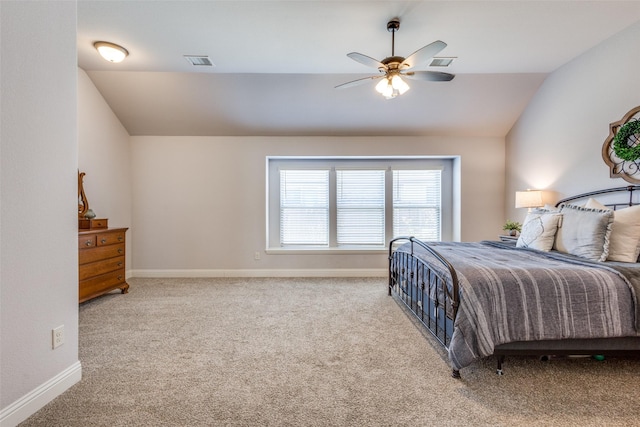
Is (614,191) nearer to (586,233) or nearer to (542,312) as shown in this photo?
(586,233)

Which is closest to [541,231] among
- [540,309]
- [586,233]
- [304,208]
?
[586,233]

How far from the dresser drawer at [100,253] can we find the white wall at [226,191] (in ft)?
3.27

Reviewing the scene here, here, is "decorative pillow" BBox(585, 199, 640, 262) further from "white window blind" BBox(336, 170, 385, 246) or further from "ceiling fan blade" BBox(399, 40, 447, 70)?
"white window blind" BBox(336, 170, 385, 246)

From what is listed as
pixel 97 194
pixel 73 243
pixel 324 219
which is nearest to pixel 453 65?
pixel 324 219

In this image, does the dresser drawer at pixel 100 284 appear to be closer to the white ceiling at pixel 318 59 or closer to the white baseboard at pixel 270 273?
the white baseboard at pixel 270 273

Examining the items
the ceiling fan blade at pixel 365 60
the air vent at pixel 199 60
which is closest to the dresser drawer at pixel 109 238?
the air vent at pixel 199 60

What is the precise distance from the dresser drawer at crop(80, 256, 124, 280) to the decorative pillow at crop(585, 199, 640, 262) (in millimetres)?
5283

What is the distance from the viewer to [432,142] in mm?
5008

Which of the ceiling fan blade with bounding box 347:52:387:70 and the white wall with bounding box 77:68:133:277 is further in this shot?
the white wall with bounding box 77:68:133:277

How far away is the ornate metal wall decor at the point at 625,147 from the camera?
9.26 feet

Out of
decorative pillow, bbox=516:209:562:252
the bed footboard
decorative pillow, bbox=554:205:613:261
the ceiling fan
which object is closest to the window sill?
the bed footboard

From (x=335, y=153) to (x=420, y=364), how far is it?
3.59 metres

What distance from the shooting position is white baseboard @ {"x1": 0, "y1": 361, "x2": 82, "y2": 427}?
1552 millimetres

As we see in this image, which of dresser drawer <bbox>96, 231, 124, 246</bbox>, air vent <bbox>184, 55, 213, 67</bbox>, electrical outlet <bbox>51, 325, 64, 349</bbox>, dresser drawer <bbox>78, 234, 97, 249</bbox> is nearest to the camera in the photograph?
electrical outlet <bbox>51, 325, 64, 349</bbox>
